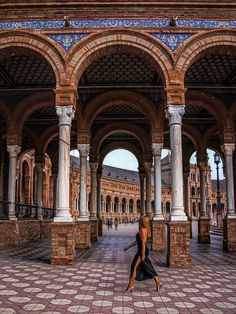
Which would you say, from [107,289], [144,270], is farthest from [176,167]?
[107,289]

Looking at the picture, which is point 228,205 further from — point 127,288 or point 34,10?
point 34,10

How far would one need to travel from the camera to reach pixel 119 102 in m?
15.0

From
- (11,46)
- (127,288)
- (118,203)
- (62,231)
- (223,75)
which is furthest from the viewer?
(118,203)

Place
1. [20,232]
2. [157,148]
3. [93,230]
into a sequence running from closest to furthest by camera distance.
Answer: [157,148]
[20,232]
[93,230]

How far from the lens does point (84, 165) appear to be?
1461 cm

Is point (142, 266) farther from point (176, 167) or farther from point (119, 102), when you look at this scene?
point (119, 102)

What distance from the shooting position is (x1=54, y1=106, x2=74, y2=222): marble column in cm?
1006

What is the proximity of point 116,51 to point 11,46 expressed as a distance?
3.18 m

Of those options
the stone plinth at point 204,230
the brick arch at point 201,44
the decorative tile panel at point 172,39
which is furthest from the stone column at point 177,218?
the stone plinth at point 204,230

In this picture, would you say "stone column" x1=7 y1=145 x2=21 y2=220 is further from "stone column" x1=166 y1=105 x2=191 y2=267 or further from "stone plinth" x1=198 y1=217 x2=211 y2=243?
"stone plinth" x1=198 y1=217 x2=211 y2=243

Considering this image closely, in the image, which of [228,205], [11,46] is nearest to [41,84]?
[11,46]

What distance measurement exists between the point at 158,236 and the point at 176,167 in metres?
4.81

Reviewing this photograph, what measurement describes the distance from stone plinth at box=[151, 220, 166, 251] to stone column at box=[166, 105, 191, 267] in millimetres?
4024

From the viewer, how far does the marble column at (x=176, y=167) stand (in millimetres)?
10013
